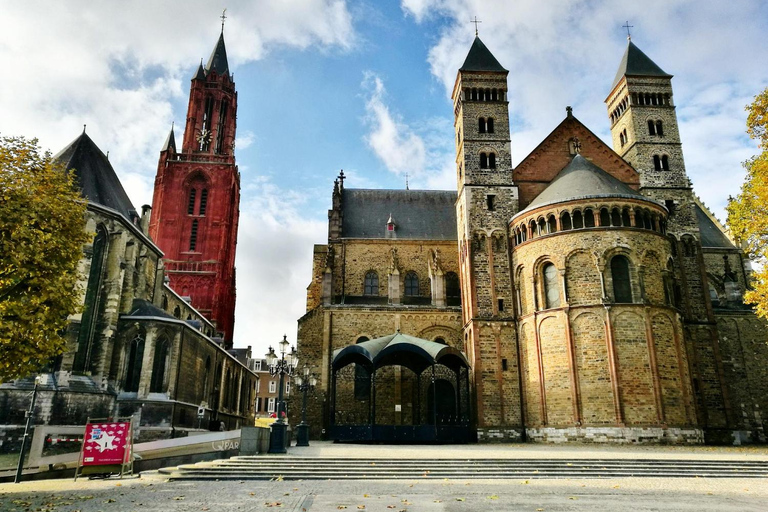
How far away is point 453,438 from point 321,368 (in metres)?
10.4

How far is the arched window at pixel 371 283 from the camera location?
3956 centimetres

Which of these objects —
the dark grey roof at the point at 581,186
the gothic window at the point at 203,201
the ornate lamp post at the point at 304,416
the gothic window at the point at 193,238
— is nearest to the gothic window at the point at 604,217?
the dark grey roof at the point at 581,186

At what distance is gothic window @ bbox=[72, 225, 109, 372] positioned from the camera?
2523cm

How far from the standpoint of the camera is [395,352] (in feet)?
96.0

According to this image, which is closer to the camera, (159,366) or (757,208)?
(757,208)

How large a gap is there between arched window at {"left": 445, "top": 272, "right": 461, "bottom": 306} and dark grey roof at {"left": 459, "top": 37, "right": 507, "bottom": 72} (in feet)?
48.0

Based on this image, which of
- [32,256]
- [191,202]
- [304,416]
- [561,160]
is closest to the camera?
[32,256]

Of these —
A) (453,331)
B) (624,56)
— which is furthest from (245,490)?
(624,56)

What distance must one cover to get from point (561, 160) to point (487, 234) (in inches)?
297

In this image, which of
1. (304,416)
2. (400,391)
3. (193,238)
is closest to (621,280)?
(400,391)

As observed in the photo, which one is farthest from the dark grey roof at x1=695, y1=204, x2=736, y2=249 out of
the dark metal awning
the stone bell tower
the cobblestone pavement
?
the cobblestone pavement

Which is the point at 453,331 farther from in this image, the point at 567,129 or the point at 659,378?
the point at 567,129

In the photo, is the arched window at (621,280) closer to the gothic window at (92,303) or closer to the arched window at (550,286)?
the arched window at (550,286)

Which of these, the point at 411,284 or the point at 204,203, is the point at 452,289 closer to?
the point at 411,284
